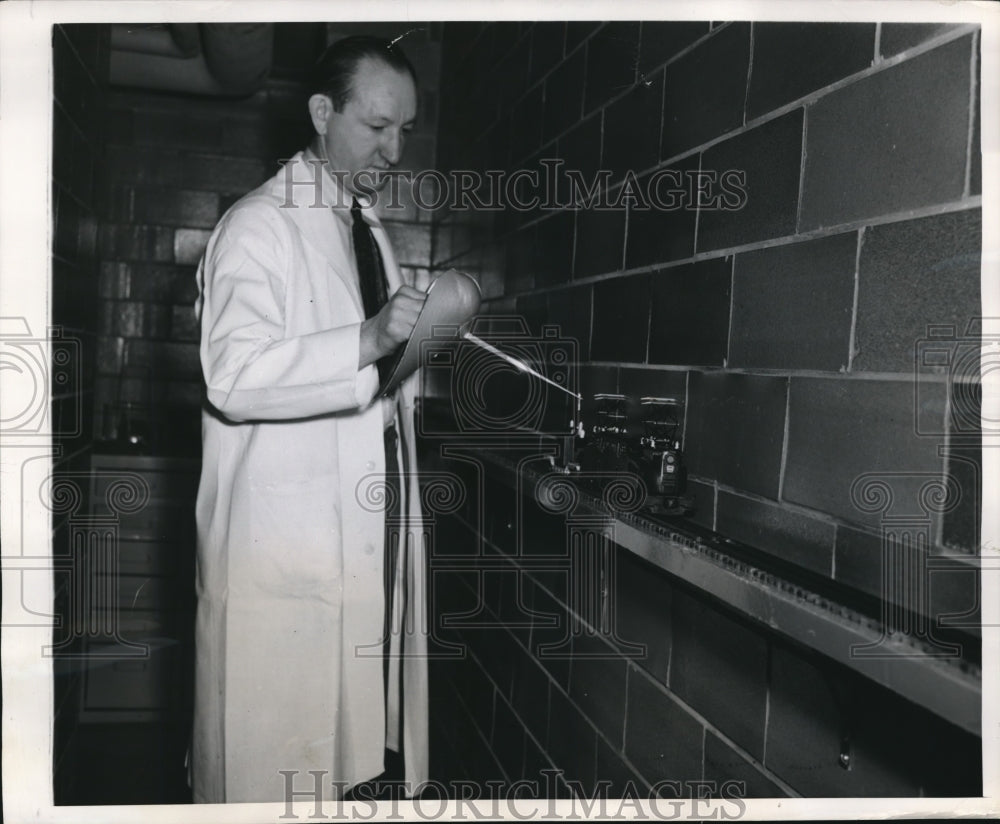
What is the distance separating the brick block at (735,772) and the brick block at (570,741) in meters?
0.58

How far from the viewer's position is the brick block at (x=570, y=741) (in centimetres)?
206

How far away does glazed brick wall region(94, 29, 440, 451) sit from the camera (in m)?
3.71

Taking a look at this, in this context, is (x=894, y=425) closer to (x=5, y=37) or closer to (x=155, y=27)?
(x=5, y=37)

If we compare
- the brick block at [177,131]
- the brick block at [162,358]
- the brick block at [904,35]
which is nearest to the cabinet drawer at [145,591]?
the brick block at [162,358]

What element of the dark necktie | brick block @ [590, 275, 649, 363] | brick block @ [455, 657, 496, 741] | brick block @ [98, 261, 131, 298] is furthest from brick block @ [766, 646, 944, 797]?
brick block @ [98, 261, 131, 298]

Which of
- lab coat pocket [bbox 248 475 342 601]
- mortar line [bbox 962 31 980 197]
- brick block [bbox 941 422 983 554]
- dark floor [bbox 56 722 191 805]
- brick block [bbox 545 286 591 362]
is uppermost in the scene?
mortar line [bbox 962 31 980 197]

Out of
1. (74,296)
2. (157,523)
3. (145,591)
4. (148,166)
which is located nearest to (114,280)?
(148,166)

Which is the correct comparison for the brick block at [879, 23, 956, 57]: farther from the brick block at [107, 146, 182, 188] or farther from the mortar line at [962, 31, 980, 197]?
the brick block at [107, 146, 182, 188]

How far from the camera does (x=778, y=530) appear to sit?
131 cm

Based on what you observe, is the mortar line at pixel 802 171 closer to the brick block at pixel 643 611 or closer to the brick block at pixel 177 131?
the brick block at pixel 643 611

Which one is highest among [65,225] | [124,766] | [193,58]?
[193,58]

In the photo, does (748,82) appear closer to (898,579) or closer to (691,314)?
(691,314)

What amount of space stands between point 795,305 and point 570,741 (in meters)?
1.39

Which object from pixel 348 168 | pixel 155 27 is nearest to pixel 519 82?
pixel 348 168
